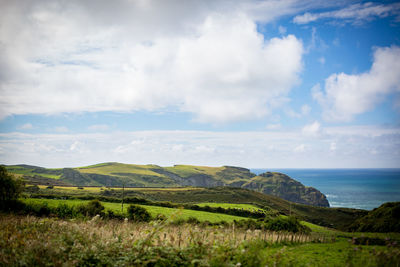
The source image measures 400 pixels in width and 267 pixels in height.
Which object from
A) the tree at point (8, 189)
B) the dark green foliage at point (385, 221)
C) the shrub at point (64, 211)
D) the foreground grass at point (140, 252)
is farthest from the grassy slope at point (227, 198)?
the foreground grass at point (140, 252)

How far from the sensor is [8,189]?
32.5 meters

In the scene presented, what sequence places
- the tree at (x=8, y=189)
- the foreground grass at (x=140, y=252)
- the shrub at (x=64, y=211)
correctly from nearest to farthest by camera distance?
1. the foreground grass at (x=140, y=252)
2. the tree at (x=8, y=189)
3. the shrub at (x=64, y=211)

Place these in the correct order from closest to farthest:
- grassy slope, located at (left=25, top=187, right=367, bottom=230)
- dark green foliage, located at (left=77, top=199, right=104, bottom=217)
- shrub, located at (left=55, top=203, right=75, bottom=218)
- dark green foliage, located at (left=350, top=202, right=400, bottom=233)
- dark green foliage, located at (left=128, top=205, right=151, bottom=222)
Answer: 1. dark green foliage, located at (left=350, top=202, right=400, bottom=233)
2. dark green foliage, located at (left=128, top=205, right=151, bottom=222)
3. dark green foliage, located at (left=77, top=199, right=104, bottom=217)
4. shrub, located at (left=55, top=203, right=75, bottom=218)
5. grassy slope, located at (left=25, top=187, right=367, bottom=230)

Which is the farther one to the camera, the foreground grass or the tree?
the tree

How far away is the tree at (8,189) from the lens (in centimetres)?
3175

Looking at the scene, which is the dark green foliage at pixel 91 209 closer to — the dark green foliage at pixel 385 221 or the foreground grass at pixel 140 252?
the foreground grass at pixel 140 252

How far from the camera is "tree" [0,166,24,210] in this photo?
31.8 m

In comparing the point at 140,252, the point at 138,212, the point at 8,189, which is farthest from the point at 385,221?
the point at 8,189

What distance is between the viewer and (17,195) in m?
33.6

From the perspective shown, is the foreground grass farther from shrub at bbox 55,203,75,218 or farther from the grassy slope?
the grassy slope

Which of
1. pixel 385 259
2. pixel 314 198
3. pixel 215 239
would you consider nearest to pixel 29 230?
pixel 215 239

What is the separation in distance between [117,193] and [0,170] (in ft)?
252

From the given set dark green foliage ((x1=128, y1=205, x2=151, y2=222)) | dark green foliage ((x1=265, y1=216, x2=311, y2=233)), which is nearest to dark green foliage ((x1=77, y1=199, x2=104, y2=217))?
dark green foliage ((x1=128, y1=205, x2=151, y2=222))

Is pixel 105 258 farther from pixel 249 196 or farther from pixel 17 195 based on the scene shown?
pixel 249 196
